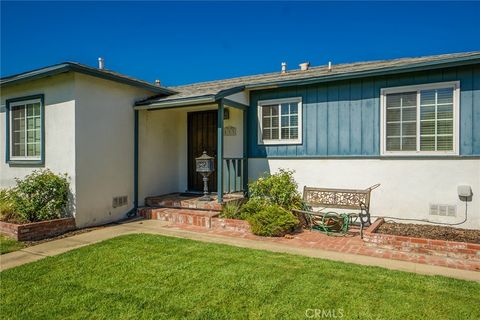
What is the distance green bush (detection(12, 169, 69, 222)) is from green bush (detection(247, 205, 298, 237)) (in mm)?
4025

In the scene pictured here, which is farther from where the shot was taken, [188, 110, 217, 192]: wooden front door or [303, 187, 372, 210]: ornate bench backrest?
[188, 110, 217, 192]: wooden front door

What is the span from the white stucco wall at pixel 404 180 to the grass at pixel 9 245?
5.76 metres

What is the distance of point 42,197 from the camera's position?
240 inches

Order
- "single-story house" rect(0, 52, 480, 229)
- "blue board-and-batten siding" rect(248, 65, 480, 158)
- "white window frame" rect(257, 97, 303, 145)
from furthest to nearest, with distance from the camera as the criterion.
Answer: "white window frame" rect(257, 97, 303, 145), "single-story house" rect(0, 52, 480, 229), "blue board-and-batten siding" rect(248, 65, 480, 158)

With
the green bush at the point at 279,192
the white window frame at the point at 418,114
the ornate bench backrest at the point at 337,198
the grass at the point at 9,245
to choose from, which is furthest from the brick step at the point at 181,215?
the white window frame at the point at 418,114

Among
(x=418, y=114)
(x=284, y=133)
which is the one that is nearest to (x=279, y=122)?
(x=284, y=133)

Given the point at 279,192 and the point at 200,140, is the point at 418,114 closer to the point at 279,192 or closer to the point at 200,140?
the point at 279,192

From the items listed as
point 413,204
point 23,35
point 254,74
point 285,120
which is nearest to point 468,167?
point 413,204

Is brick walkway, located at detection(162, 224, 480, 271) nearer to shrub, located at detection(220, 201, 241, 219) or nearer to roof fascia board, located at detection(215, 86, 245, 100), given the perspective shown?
shrub, located at detection(220, 201, 241, 219)

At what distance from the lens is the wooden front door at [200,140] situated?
341 inches

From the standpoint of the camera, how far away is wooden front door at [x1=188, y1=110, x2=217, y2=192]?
28.4ft

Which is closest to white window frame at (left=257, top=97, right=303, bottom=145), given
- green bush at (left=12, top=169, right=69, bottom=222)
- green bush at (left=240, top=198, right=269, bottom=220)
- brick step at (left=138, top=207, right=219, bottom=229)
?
green bush at (left=240, top=198, right=269, bottom=220)

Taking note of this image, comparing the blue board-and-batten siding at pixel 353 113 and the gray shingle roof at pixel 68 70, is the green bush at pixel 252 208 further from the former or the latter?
the gray shingle roof at pixel 68 70

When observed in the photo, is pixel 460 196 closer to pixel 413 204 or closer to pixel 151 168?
pixel 413 204
